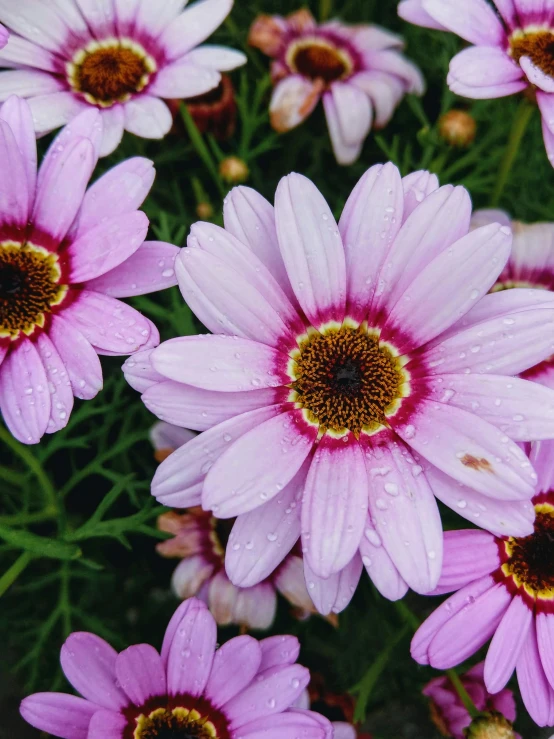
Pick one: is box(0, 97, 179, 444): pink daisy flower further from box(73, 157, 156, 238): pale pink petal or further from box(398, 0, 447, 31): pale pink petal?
Answer: box(398, 0, 447, 31): pale pink petal

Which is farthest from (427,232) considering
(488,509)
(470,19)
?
(470,19)

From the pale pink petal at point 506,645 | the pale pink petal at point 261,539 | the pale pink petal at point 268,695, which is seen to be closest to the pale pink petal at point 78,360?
the pale pink petal at point 261,539

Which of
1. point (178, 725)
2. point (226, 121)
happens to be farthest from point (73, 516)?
A: point (226, 121)

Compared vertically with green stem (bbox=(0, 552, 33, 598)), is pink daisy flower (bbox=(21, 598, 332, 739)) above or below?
below

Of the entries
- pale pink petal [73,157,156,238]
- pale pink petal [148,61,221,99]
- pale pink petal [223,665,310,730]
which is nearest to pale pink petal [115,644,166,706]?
pale pink petal [223,665,310,730]

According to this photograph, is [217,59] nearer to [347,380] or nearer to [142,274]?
[142,274]
